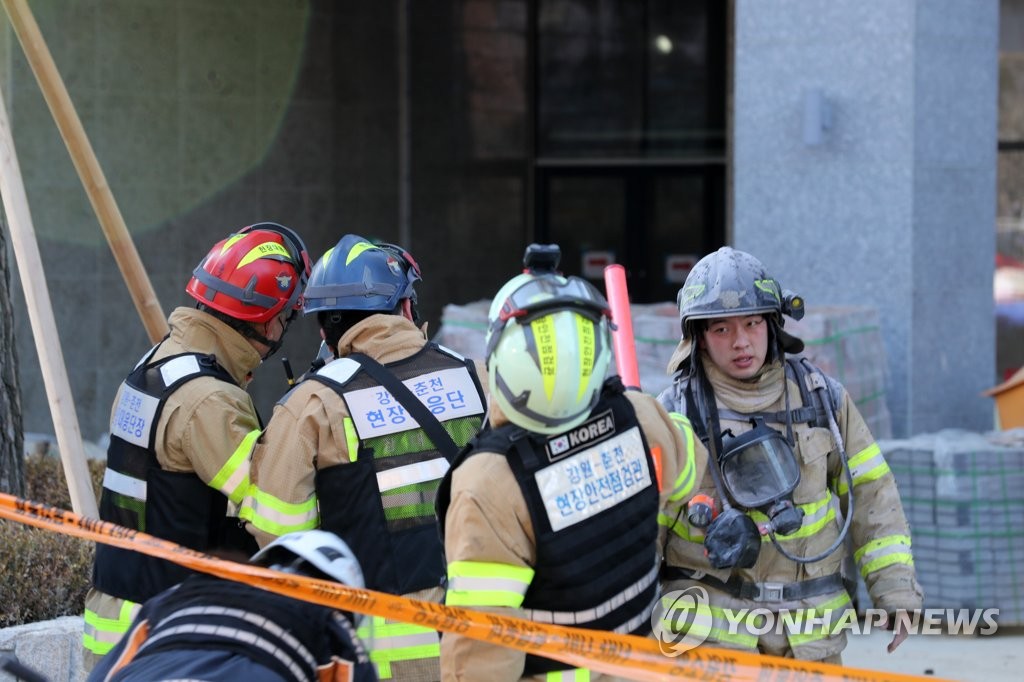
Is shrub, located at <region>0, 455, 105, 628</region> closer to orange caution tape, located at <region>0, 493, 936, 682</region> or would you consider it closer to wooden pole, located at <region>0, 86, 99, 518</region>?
wooden pole, located at <region>0, 86, 99, 518</region>

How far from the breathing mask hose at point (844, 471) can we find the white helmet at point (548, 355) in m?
1.05

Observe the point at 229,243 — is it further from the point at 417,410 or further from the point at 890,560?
the point at 890,560

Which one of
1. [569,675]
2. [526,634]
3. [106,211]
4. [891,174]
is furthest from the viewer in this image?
[891,174]

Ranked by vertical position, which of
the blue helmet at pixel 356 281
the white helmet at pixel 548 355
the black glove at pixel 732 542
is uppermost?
the blue helmet at pixel 356 281

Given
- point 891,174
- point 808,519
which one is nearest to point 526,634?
point 808,519

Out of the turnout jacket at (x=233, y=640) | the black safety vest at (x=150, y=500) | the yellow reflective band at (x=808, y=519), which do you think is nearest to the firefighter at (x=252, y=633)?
the turnout jacket at (x=233, y=640)

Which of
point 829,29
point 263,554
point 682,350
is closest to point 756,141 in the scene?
point 829,29

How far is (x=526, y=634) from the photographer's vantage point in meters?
2.65

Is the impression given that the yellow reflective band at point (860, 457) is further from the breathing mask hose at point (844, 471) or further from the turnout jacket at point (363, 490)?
the turnout jacket at point (363, 490)

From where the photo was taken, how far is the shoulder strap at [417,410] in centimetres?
361

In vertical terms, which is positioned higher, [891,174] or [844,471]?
[891,174]

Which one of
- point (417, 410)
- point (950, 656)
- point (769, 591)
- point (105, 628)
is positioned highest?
point (417, 410)

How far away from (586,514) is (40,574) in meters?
3.02

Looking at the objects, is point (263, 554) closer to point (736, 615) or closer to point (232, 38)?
point (736, 615)
